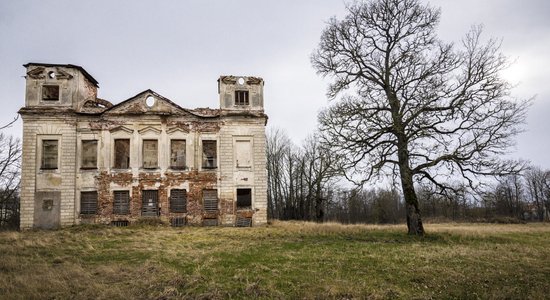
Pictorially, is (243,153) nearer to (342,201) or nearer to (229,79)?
(229,79)

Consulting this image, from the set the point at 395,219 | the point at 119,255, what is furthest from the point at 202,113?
the point at 395,219

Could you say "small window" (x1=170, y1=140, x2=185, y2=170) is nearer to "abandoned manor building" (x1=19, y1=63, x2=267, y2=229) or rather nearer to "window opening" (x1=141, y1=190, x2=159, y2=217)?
"abandoned manor building" (x1=19, y1=63, x2=267, y2=229)

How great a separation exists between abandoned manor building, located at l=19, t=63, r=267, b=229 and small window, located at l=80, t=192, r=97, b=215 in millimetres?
60

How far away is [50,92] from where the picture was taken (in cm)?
2422

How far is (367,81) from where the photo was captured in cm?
1903

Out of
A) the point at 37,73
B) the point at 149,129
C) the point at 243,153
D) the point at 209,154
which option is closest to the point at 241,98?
the point at 243,153

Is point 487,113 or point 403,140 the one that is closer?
point 487,113

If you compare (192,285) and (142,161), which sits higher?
(142,161)

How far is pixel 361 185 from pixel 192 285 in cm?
1068

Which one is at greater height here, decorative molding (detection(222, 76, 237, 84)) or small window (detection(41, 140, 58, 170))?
decorative molding (detection(222, 76, 237, 84))

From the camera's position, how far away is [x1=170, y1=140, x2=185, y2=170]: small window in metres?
24.9

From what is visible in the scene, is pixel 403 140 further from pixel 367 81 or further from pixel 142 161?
pixel 142 161

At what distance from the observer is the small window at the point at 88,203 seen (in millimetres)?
23609

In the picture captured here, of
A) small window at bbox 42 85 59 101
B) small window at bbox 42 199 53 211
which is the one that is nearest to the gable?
small window at bbox 42 85 59 101
